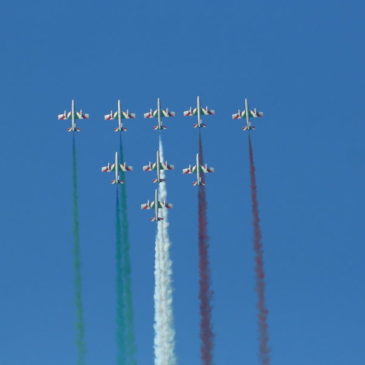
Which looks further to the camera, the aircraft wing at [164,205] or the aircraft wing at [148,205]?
the aircraft wing at [164,205]

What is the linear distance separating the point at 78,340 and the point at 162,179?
47.7 ft

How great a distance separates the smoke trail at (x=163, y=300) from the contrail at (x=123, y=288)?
2220 mm

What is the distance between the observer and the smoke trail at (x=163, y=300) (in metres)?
111

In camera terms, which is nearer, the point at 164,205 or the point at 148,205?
the point at 148,205

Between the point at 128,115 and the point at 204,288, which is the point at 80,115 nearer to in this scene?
the point at 128,115

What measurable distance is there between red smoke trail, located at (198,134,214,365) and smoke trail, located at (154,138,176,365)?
338cm

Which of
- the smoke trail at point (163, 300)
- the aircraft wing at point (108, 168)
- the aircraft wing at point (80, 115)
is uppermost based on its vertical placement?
the aircraft wing at point (80, 115)

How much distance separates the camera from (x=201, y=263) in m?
111

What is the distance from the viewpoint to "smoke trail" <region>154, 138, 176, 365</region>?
111125 millimetres

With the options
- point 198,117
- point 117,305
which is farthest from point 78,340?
point 198,117

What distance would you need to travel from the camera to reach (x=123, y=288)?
370ft

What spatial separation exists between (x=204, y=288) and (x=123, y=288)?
6.36 metres

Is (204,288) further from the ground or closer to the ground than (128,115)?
closer to the ground

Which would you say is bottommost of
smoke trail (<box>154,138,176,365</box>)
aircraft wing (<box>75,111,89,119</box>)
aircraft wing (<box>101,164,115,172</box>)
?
smoke trail (<box>154,138,176,365</box>)
